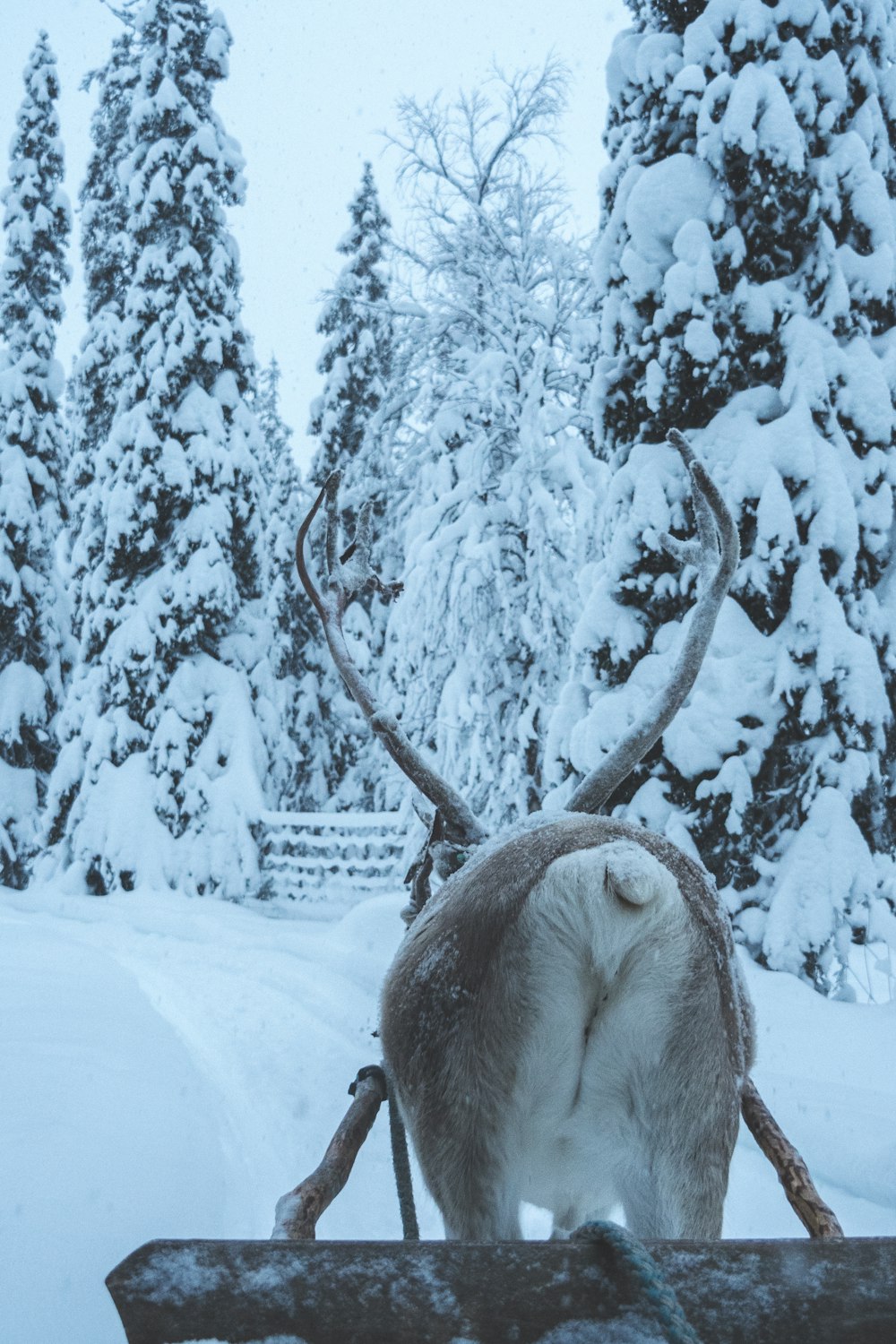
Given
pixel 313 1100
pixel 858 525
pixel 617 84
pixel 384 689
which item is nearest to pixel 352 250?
pixel 384 689

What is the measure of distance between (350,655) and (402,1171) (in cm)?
156

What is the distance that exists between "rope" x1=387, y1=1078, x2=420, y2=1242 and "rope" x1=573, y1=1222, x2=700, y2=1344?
78cm

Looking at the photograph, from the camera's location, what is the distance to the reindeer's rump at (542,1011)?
156 centimetres

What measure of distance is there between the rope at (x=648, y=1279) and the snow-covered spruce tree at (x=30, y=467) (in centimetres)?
1560

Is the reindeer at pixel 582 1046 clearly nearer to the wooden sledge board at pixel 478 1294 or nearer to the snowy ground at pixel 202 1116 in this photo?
the wooden sledge board at pixel 478 1294

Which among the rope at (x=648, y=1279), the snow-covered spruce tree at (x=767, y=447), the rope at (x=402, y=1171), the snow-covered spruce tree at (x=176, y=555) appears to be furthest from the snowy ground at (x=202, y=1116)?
the snow-covered spruce tree at (x=176, y=555)

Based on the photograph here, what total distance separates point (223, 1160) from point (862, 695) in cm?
400

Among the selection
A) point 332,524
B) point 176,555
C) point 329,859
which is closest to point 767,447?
point 332,524

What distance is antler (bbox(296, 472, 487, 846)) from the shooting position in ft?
7.96

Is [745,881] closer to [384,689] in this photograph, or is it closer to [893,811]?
[893,811]

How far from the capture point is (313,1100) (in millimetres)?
Result: 4445

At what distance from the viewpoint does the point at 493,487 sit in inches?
430

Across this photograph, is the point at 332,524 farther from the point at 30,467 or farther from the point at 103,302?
the point at 103,302

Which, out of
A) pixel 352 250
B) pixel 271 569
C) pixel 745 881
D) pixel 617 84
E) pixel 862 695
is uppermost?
pixel 352 250
